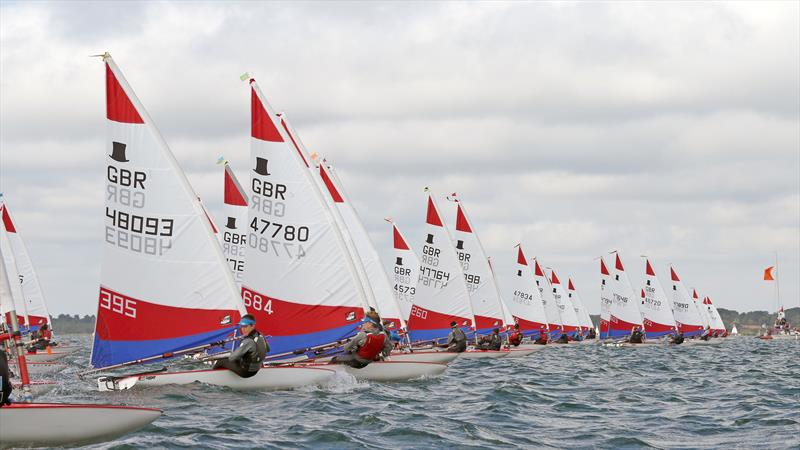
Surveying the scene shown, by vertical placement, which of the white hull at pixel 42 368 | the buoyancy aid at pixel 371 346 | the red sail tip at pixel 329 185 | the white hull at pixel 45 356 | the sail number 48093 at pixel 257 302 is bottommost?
the white hull at pixel 42 368

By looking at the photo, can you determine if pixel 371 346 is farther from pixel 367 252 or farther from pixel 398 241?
pixel 398 241

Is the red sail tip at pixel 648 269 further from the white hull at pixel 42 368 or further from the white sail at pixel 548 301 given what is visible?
the white hull at pixel 42 368

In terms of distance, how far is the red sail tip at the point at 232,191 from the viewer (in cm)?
3522

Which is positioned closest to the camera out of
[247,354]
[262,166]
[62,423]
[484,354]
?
[62,423]

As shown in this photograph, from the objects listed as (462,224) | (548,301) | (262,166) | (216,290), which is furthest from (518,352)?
(548,301)

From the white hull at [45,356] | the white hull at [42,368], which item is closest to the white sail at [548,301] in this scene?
the white hull at [45,356]

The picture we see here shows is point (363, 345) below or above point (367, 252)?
→ below

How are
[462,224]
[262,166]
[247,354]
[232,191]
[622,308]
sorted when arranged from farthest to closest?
[622,308]
[462,224]
[232,191]
[262,166]
[247,354]

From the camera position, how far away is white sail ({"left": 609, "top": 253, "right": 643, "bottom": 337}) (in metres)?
83.8

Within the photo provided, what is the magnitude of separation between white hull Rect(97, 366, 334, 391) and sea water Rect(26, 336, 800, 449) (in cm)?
19

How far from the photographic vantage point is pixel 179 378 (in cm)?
2166

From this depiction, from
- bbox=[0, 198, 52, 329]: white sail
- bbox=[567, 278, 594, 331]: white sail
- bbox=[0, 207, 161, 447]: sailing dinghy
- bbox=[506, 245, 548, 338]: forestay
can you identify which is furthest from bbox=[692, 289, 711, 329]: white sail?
bbox=[0, 207, 161, 447]: sailing dinghy

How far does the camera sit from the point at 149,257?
2266 cm

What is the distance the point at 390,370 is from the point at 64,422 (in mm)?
12991
